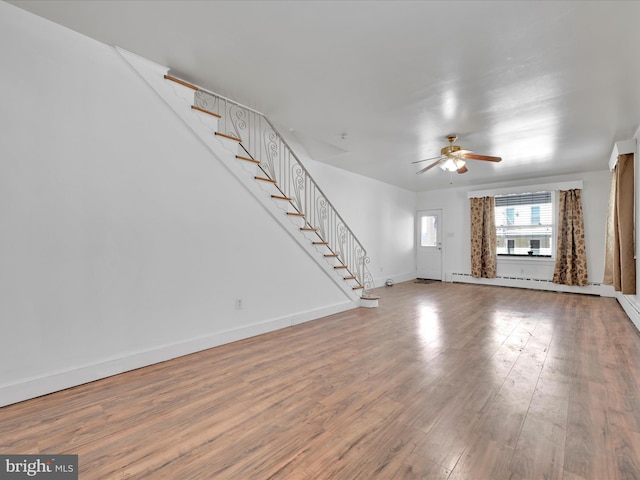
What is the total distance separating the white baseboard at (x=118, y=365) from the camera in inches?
86.4

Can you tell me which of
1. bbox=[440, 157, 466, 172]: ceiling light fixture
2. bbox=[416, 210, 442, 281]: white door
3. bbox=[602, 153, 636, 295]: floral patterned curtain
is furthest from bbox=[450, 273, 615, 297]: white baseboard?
bbox=[440, 157, 466, 172]: ceiling light fixture

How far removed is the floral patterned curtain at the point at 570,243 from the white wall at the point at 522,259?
168 millimetres

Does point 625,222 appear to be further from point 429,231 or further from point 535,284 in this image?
point 429,231

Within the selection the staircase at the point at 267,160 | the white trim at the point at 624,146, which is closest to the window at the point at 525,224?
the white trim at the point at 624,146

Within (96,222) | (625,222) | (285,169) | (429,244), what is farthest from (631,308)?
(96,222)

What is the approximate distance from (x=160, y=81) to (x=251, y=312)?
8.82 feet

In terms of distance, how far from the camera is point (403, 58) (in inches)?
101

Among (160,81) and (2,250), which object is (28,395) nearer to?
(2,250)

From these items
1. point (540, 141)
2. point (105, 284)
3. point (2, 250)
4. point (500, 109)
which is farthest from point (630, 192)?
point (2, 250)

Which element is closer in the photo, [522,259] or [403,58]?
[403,58]

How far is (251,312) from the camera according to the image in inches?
147

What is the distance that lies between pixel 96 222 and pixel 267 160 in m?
2.99

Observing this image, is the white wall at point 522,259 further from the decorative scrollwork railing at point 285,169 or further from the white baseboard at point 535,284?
the decorative scrollwork railing at point 285,169

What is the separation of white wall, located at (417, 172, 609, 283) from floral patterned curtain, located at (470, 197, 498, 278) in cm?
24
